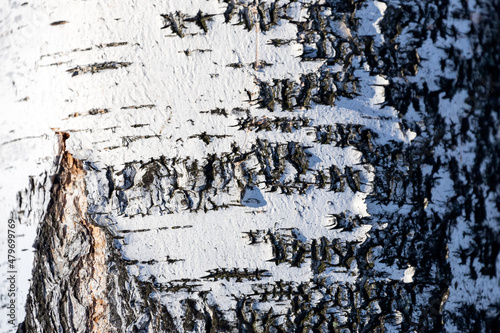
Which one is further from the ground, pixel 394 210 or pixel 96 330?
pixel 394 210

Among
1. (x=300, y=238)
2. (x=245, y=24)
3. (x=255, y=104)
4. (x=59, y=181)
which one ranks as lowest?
(x=300, y=238)

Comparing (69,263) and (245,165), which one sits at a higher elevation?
(245,165)

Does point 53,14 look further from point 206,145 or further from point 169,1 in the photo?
point 206,145

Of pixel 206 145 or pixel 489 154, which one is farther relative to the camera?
pixel 489 154

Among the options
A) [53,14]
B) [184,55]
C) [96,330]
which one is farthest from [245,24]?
[96,330]
